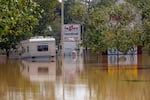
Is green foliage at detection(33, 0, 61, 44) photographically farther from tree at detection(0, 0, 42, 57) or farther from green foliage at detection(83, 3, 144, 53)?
tree at detection(0, 0, 42, 57)

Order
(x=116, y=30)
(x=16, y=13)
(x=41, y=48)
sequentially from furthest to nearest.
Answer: (x=41, y=48) < (x=116, y=30) < (x=16, y=13)

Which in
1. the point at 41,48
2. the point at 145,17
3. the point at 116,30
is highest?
the point at 145,17

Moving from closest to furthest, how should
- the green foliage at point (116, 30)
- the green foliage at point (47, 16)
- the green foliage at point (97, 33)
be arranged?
the green foliage at point (116, 30), the green foliage at point (97, 33), the green foliage at point (47, 16)

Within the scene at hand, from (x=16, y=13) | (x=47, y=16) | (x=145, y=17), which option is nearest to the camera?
(x=16, y=13)

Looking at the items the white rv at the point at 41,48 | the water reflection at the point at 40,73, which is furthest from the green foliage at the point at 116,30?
the water reflection at the point at 40,73

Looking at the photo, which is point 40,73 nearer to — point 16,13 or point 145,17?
point 145,17

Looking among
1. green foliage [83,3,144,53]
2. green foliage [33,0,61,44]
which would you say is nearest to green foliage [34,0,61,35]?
green foliage [33,0,61,44]

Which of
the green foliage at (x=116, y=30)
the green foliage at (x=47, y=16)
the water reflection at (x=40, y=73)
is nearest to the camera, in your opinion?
the water reflection at (x=40, y=73)

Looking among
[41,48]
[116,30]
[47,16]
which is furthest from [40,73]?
[47,16]

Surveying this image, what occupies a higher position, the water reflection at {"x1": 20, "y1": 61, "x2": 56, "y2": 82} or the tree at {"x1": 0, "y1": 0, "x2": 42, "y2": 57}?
the tree at {"x1": 0, "y1": 0, "x2": 42, "y2": 57}

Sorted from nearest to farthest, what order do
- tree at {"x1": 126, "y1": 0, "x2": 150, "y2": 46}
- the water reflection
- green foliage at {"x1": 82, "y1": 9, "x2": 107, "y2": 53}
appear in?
1. the water reflection
2. tree at {"x1": 126, "y1": 0, "x2": 150, "y2": 46}
3. green foliage at {"x1": 82, "y1": 9, "x2": 107, "y2": 53}

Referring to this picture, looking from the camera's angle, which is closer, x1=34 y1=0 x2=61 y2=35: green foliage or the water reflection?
the water reflection

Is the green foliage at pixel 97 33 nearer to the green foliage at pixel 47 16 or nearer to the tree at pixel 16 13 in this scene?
the green foliage at pixel 47 16

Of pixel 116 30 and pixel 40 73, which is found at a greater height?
pixel 116 30
